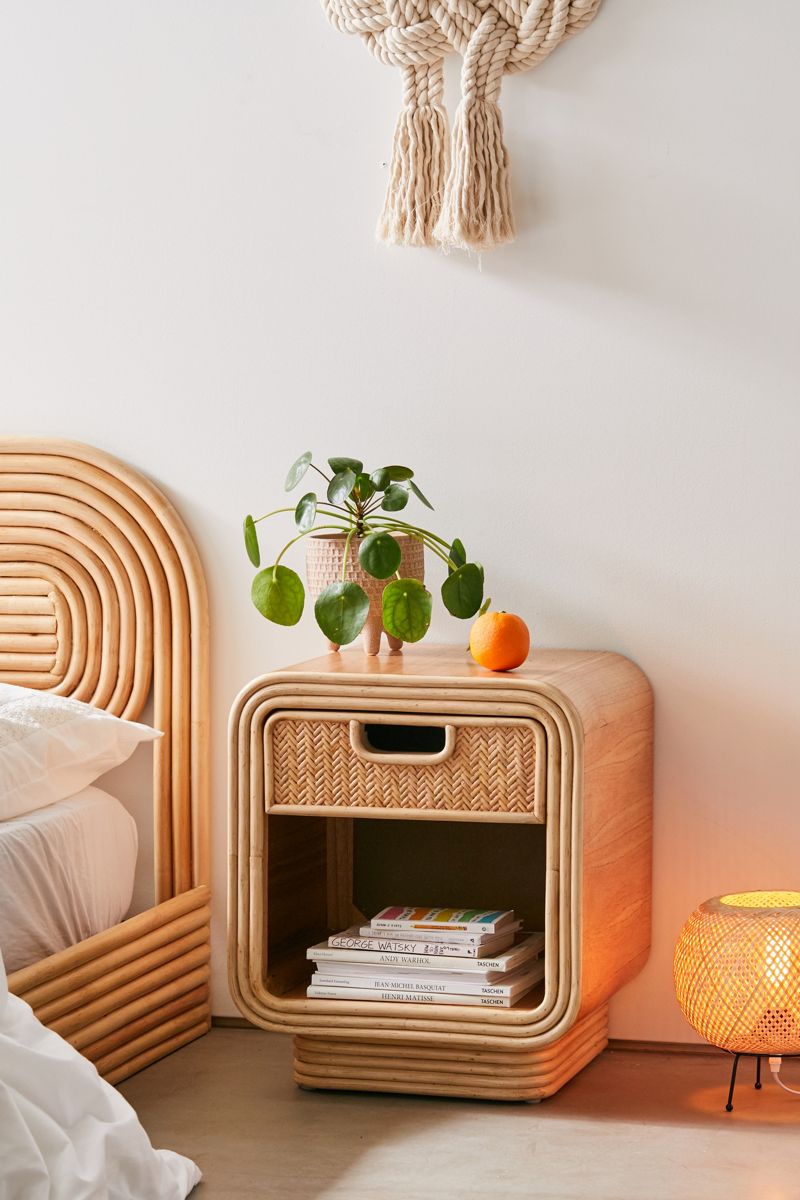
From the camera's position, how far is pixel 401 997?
2.11 metres

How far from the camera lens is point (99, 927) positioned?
2.30 m

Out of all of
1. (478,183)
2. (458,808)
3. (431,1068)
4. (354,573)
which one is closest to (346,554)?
(354,573)

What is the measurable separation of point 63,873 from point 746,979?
0.98 metres

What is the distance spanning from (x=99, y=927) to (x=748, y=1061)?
3.31ft

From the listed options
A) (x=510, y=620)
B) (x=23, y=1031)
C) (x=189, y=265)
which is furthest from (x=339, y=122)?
(x=23, y=1031)

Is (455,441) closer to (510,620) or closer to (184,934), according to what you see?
(510,620)

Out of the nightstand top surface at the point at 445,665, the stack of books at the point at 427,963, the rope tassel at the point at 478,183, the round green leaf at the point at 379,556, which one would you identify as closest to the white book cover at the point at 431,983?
the stack of books at the point at 427,963

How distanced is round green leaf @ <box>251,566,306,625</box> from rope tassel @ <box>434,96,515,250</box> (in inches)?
24.0

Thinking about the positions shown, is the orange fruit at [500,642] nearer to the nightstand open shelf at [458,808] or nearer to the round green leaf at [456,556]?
the nightstand open shelf at [458,808]

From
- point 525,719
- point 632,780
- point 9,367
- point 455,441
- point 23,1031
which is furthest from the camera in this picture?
point 9,367

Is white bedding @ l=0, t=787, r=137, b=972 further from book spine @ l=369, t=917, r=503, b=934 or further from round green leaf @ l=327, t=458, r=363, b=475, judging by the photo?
round green leaf @ l=327, t=458, r=363, b=475

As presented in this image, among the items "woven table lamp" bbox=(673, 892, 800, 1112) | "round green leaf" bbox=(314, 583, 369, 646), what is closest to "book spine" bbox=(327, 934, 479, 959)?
"woven table lamp" bbox=(673, 892, 800, 1112)

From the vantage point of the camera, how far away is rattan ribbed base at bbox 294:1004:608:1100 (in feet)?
6.98

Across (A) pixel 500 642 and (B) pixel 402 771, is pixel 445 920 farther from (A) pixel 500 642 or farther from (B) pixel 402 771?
(A) pixel 500 642
